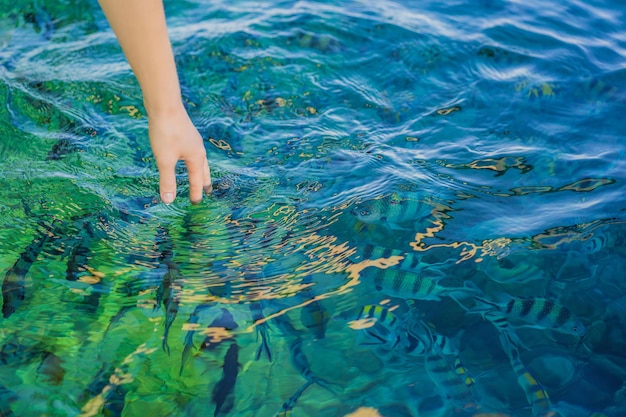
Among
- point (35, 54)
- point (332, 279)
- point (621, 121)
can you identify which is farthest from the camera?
point (35, 54)

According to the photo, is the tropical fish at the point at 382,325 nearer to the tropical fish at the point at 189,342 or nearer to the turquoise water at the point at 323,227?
the turquoise water at the point at 323,227

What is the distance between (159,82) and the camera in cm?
210

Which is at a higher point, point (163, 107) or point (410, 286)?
point (163, 107)

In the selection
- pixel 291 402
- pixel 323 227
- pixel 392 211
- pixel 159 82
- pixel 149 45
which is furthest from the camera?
pixel 392 211

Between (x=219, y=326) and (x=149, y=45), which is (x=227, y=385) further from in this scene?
(x=149, y=45)

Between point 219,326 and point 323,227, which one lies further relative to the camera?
point 323,227

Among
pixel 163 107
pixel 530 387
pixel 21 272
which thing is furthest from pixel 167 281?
pixel 530 387

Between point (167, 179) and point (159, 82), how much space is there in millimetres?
374

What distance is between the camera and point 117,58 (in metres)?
4.54

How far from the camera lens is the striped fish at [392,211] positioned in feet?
10.5

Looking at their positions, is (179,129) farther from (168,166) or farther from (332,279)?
(332,279)

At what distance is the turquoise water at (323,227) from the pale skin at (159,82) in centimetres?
67

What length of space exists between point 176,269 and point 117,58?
2.29 metres

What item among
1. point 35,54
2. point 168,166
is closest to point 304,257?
point 168,166
